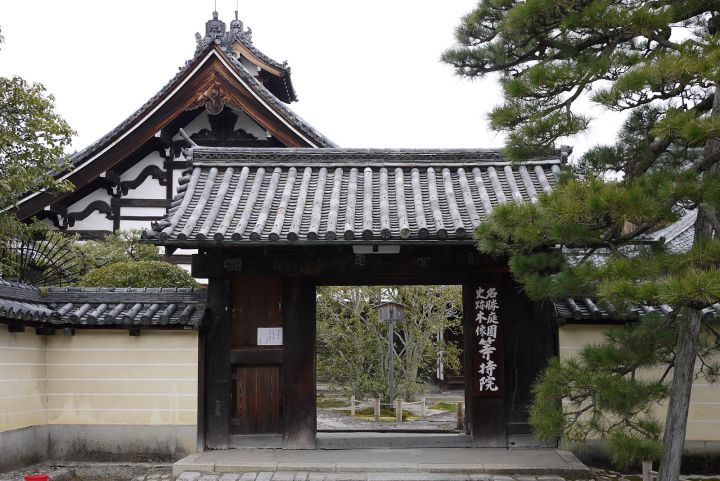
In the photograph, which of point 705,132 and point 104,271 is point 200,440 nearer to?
point 104,271

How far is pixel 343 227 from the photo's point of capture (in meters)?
10.6

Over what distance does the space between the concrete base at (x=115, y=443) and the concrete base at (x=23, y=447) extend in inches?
0.6

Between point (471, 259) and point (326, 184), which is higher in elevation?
point (326, 184)

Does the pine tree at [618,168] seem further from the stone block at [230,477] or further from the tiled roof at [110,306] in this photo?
the tiled roof at [110,306]

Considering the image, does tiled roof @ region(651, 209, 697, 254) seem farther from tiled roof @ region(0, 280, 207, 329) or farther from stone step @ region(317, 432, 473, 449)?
tiled roof @ region(0, 280, 207, 329)

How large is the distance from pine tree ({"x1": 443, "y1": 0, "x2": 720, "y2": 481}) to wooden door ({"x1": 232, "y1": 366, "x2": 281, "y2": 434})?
4.46 metres

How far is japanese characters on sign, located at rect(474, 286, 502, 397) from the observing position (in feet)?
36.3

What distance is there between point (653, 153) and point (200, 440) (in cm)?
722

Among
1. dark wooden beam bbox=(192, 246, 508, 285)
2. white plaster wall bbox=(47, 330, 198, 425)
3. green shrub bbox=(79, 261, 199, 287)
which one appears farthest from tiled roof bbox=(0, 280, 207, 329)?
green shrub bbox=(79, 261, 199, 287)

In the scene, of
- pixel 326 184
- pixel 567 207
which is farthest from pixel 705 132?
pixel 326 184

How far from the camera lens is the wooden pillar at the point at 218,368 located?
36.2 ft

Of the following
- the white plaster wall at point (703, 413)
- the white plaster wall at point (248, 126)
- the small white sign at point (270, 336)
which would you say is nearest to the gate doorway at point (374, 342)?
the white plaster wall at point (248, 126)

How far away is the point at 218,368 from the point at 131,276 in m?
2.58

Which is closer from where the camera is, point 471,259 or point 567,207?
point 567,207
